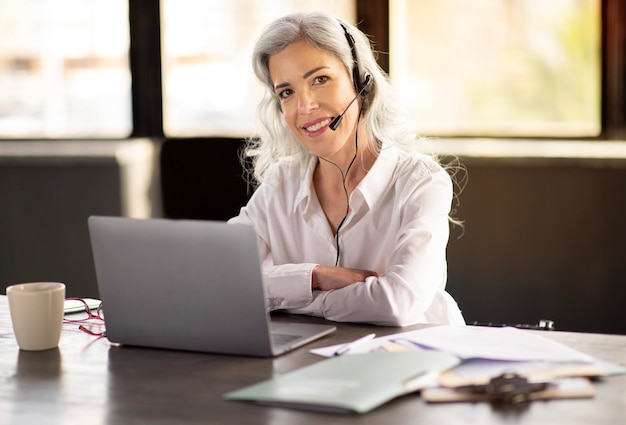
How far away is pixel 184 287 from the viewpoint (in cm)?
166

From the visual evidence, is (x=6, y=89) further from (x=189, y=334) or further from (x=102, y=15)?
(x=189, y=334)

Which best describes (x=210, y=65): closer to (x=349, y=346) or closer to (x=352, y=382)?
(x=349, y=346)

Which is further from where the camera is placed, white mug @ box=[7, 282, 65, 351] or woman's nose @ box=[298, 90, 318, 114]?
woman's nose @ box=[298, 90, 318, 114]

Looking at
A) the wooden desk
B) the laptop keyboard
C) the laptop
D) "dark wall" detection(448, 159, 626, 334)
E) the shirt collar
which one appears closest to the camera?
the wooden desk

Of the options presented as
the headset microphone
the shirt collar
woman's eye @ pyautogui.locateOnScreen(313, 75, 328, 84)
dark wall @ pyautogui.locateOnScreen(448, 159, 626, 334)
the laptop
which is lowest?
dark wall @ pyautogui.locateOnScreen(448, 159, 626, 334)

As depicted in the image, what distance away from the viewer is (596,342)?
5.63 ft

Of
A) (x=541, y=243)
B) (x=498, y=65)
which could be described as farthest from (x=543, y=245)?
(x=498, y=65)

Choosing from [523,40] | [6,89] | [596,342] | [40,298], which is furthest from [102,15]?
[596,342]

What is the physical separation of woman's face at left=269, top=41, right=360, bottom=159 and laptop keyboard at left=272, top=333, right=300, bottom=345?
0.81m

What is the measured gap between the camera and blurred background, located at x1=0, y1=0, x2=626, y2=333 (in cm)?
384

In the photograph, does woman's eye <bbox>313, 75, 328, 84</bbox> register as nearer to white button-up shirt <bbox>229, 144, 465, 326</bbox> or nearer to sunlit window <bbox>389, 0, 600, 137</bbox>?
white button-up shirt <bbox>229, 144, 465, 326</bbox>

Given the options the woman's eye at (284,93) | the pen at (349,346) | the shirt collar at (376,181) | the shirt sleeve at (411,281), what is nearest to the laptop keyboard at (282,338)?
the pen at (349,346)

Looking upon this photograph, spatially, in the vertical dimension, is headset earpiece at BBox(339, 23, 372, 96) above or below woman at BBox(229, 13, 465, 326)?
above

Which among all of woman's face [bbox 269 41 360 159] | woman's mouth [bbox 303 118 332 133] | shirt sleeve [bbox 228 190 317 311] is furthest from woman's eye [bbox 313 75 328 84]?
shirt sleeve [bbox 228 190 317 311]
